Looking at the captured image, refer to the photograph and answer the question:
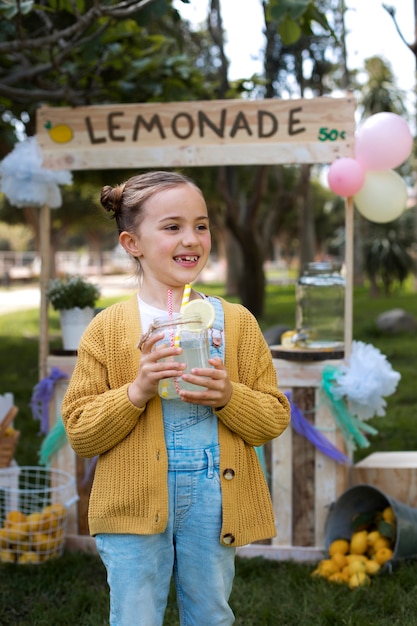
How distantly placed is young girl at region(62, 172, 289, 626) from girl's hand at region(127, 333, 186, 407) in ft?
0.07

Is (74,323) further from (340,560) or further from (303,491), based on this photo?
(340,560)

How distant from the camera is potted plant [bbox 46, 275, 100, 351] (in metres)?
3.88

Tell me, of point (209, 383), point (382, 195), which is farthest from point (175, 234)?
point (382, 195)

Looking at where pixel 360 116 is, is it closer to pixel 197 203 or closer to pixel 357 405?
pixel 357 405

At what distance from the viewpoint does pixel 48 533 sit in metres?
3.79

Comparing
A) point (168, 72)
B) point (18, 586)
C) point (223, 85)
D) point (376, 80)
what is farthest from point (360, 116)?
point (18, 586)

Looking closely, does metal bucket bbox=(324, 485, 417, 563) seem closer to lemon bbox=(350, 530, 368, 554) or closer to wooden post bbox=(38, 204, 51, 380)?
lemon bbox=(350, 530, 368, 554)

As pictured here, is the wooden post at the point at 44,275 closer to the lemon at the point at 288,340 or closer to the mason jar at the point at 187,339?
the lemon at the point at 288,340

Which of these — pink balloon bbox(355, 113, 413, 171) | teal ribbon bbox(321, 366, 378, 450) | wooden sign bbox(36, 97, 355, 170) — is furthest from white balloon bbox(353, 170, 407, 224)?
teal ribbon bbox(321, 366, 378, 450)

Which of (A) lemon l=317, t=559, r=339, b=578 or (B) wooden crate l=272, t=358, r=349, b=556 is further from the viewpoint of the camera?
(B) wooden crate l=272, t=358, r=349, b=556

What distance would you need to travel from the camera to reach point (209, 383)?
5.80ft

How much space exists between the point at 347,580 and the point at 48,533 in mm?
1455

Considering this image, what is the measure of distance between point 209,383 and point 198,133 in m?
2.32

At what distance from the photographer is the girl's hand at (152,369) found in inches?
68.4
